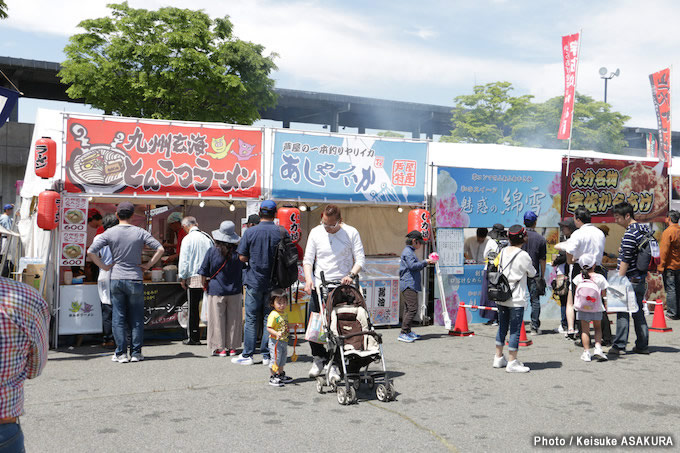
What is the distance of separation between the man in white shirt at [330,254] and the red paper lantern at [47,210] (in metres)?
3.71

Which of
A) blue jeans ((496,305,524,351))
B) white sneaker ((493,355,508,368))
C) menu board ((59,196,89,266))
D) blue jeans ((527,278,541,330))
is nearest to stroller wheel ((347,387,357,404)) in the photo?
blue jeans ((496,305,524,351))

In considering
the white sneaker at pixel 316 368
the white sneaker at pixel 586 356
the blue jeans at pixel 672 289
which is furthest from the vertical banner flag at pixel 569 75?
the white sneaker at pixel 316 368

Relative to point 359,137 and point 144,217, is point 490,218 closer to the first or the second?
point 359,137

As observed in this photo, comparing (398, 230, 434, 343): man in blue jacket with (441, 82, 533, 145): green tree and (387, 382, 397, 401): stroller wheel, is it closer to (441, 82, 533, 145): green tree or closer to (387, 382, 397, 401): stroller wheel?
(387, 382, 397, 401): stroller wheel

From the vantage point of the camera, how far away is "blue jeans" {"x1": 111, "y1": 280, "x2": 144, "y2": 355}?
25.1 ft

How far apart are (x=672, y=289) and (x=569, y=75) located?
16.3ft

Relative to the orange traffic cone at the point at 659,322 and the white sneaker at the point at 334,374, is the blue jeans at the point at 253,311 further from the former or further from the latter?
the orange traffic cone at the point at 659,322

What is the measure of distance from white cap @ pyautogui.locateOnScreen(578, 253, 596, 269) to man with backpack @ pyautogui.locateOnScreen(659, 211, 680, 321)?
525cm

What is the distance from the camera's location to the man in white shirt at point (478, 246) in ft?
38.9

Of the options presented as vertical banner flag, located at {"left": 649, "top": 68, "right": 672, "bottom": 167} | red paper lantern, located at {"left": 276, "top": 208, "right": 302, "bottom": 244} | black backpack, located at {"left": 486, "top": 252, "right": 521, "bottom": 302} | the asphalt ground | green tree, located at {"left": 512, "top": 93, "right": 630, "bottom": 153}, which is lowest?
the asphalt ground

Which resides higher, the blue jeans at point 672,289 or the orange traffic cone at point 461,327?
the blue jeans at point 672,289

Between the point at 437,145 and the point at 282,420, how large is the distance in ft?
29.6

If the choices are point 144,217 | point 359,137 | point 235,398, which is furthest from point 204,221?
point 235,398

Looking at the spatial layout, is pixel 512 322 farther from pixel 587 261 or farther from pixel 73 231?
pixel 73 231
